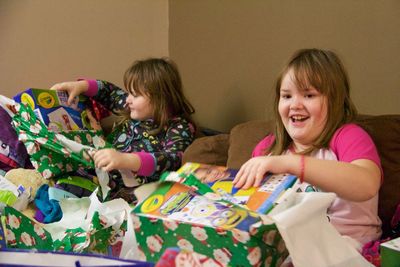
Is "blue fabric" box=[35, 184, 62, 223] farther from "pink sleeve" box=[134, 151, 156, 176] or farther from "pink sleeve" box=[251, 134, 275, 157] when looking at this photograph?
"pink sleeve" box=[251, 134, 275, 157]

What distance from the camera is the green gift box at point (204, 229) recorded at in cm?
65

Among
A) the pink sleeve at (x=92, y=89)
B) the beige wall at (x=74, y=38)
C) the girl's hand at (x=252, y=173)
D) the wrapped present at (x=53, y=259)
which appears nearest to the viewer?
the wrapped present at (x=53, y=259)

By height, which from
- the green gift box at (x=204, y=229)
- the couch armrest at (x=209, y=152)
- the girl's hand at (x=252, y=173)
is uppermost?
the girl's hand at (x=252, y=173)

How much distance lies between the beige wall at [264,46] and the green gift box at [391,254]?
659 mm

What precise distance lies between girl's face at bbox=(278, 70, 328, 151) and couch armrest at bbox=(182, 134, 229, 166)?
0.39m

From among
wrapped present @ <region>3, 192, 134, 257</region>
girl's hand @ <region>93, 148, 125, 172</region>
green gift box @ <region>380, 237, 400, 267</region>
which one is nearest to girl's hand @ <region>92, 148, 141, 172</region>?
girl's hand @ <region>93, 148, 125, 172</region>

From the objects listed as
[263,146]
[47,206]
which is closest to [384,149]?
[263,146]

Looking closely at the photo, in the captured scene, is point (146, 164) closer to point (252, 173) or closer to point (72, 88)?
point (72, 88)

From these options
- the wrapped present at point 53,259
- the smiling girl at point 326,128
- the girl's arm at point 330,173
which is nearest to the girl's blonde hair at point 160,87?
the smiling girl at point 326,128

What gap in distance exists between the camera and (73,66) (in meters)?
2.08

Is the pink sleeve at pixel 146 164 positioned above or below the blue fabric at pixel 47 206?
above

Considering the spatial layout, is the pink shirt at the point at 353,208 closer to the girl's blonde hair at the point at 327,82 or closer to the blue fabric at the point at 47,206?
the girl's blonde hair at the point at 327,82

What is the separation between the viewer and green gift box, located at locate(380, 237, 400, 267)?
2.32ft

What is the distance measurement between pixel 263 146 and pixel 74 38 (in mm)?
1224
